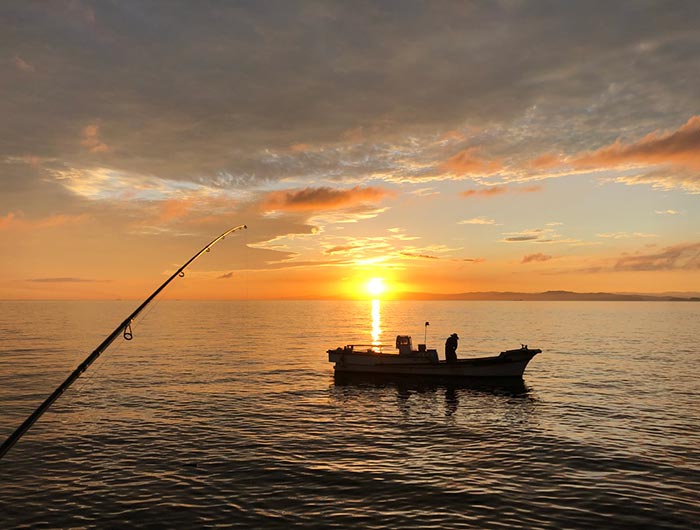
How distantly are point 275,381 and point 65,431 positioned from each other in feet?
60.4

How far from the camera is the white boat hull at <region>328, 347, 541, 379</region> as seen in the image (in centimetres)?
4172

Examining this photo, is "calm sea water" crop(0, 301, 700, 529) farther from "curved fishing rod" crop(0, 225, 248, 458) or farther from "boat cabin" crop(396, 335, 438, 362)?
"curved fishing rod" crop(0, 225, 248, 458)

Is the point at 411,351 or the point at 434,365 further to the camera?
the point at 411,351

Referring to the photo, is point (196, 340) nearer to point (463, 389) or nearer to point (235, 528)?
point (463, 389)

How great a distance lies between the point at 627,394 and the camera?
121 feet

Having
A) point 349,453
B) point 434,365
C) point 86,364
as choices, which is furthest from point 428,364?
point 86,364

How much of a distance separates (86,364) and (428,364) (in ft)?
116

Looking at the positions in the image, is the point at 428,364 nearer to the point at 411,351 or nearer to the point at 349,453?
the point at 411,351

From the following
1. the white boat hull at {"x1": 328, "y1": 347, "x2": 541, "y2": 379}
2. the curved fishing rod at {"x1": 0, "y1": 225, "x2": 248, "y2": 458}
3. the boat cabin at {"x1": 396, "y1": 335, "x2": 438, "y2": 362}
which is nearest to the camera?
the curved fishing rod at {"x1": 0, "y1": 225, "x2": 248, "y2": 458}

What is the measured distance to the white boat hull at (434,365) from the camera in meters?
41.7

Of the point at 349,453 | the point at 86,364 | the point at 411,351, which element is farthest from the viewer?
the point at 411,351

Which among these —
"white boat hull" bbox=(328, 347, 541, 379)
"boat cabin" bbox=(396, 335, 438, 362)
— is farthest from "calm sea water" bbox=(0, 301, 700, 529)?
"boat cabin" bbox=(396, 335, 438, 362)

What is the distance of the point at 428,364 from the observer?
140 ft

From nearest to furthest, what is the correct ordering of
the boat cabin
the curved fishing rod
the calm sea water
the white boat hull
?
1. the curved fishing rod
2. the calm sea water
3. the white boat hull
4. the boat cabin
